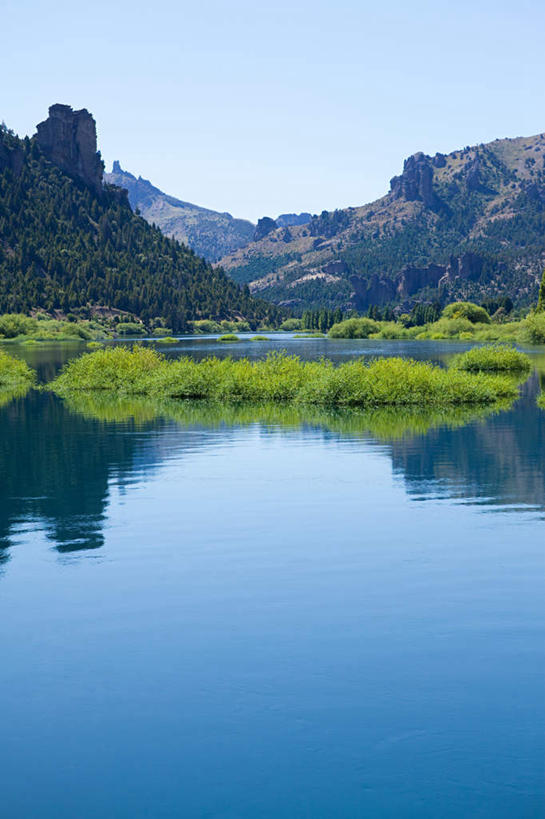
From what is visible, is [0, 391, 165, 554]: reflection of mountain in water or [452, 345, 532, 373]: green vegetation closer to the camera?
[0, 391, 165, 554]: reflection of mountain in water

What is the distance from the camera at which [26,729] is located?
33.2 ft

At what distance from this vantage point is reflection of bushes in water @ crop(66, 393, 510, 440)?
37.7 m

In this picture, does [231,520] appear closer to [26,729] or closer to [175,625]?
[175,625]

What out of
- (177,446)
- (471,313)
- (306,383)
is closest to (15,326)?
(471,313)

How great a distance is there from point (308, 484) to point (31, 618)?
1233 centimetres

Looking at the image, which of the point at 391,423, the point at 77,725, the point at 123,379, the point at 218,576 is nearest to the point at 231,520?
the point at 218,576

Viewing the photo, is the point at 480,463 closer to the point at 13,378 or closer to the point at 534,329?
the point at 13,378

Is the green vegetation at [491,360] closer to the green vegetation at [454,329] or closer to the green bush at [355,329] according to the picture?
the green vegetation at [454,329]

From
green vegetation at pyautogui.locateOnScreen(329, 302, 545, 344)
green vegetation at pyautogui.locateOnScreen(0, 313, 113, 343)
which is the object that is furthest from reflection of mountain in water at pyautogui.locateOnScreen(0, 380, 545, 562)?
green vegetation at pyautogui.locateOnScreen(0, 313, 113, 343)

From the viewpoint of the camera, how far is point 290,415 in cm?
4231

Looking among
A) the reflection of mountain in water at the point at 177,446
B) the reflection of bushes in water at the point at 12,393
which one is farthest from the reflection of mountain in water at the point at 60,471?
the reflection of bushes in water at the point at 12,393

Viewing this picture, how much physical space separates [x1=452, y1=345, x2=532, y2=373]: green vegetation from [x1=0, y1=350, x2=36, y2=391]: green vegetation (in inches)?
1267

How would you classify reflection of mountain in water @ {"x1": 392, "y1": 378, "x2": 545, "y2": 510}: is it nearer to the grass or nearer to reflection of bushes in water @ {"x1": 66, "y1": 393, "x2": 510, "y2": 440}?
reflection of bushes in water @ {"x1": 66, "y1": 393, "x2": 510, "y2": 440}

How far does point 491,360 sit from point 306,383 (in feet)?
86.6
